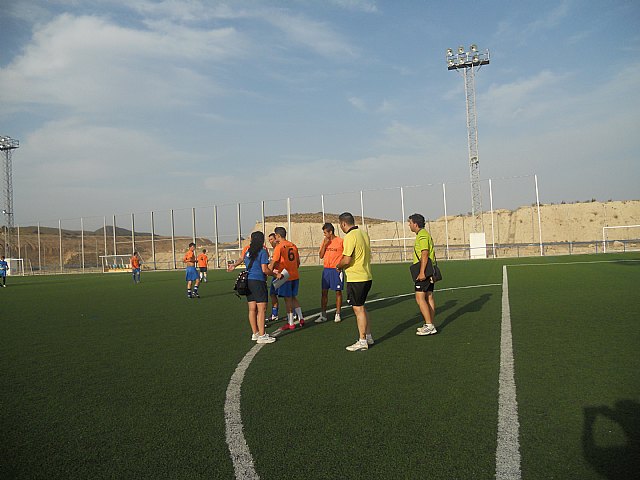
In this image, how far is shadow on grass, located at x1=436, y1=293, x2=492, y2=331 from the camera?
921cm

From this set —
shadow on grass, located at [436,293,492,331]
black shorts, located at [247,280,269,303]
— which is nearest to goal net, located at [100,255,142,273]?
shadow on grass, located at [436,293,492,331]

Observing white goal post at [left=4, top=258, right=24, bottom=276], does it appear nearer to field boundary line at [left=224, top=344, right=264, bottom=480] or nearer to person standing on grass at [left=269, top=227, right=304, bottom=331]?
person standing on grass at [left=269, top=227, right=304, bottom=331]

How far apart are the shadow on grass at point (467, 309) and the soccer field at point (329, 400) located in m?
0.14

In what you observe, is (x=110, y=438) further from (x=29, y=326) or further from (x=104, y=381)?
(x=29, y=326)

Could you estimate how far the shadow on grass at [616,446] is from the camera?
3299mm

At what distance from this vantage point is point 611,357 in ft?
20.1

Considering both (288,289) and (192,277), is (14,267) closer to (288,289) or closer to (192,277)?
(192,277)

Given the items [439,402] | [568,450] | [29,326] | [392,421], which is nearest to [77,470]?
[392,421]

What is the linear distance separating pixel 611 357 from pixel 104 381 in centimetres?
564

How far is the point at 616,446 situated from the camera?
3633 mm

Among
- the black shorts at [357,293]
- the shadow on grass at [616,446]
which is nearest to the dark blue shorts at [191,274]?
the black shorts at [357,293]

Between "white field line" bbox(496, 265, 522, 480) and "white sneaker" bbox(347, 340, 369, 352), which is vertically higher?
"white sneaker" bbox(347, 340, 369, 352)

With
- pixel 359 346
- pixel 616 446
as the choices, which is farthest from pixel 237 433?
pixel 359 346

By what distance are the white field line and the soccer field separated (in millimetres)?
29
